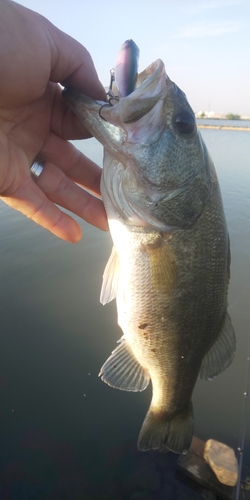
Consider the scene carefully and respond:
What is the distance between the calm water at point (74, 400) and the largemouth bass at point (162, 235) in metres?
1.54

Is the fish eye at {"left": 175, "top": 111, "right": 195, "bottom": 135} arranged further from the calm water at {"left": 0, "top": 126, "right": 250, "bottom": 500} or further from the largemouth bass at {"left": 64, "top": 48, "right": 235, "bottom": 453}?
the calm water at {"left": 0, "top": 126, "right": 250, "bottom": 500}

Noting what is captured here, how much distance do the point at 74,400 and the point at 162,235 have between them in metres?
3.10

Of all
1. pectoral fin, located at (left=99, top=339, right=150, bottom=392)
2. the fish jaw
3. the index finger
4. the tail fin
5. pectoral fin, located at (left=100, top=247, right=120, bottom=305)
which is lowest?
the tail fin

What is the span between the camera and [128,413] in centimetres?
386

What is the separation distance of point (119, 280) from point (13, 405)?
2875mm

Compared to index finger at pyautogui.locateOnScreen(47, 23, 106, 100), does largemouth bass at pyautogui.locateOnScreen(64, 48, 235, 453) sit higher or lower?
lower

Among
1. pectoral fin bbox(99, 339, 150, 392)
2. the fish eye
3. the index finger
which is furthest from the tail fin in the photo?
the index finger

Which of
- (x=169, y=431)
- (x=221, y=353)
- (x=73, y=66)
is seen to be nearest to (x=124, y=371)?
(x=169, y=431)

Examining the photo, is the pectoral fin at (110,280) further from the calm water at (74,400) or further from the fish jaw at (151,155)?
the calm water at (74,400)

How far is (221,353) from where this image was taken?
2.16 meters

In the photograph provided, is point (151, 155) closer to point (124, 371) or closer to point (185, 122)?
point (185, 122)

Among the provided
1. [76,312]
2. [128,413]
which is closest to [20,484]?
[128,413]

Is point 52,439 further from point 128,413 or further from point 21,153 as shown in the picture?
point 21,153

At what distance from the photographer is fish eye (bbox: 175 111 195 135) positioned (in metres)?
1.72
